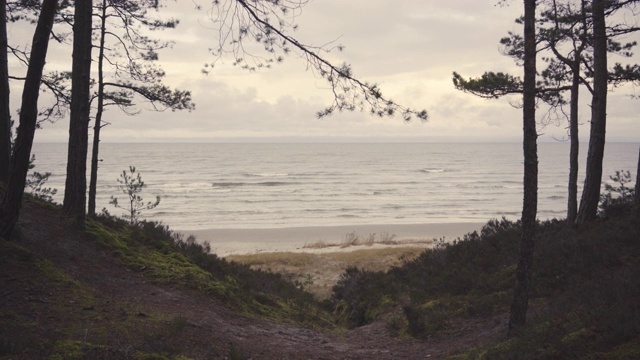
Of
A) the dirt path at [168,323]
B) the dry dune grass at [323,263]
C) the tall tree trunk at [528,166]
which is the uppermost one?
the tall tree trunk at [528,166]

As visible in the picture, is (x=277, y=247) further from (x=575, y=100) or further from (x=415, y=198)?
(x=415, y=198)

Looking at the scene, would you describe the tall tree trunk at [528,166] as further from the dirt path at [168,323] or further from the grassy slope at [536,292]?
the dirt path at [168,323]

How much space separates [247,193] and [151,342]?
44.3 m

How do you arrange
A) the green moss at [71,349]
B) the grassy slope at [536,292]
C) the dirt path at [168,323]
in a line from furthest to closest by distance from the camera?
the dirt path at [168,323] → the grassy slope at [536,292] → the green moss at [71,349]

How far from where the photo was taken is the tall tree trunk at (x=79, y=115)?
1001 centimetres

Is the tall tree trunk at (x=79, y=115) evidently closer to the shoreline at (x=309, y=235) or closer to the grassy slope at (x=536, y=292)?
the grassy slope at (x=536, y=292)

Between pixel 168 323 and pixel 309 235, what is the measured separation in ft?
76.6

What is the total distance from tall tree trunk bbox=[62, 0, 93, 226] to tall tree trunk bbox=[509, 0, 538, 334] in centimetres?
828

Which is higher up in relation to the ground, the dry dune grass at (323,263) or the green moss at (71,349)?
the green moss at (71,349)

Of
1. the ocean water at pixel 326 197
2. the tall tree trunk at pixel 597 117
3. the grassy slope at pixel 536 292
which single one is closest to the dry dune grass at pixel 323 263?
the grassy slope at pixel 536 292

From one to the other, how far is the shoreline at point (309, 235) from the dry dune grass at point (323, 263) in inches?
98.9

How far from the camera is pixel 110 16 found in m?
13.4

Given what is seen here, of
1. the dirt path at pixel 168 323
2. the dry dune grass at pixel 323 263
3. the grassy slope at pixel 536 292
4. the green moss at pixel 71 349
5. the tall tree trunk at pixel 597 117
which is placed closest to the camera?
the green moss at pixel 71 349

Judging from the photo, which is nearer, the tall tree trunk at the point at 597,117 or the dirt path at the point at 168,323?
the dirt path at the point at 168,323
